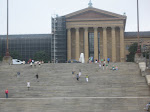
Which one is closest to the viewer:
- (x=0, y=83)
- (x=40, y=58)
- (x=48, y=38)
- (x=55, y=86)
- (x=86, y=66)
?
(x=55, y=86)

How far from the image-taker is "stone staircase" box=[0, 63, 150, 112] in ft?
91.6

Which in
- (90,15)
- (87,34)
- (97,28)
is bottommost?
(87,34)

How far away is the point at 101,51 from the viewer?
75062 millimetres

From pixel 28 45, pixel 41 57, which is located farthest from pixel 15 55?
pixel 28 45

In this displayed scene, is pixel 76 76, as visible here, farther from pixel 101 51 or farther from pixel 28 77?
pixel 101 51

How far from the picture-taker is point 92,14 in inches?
2881

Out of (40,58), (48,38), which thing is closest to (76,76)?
(40,58)

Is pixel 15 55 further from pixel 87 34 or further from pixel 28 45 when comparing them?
pixel 87 34

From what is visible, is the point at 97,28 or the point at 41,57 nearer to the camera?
the point at 41,57

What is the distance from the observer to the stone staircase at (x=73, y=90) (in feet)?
91.6

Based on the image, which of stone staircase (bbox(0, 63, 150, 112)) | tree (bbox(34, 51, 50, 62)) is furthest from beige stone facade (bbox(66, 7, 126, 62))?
stone staircase (bbox(0, 63, 150, 112))

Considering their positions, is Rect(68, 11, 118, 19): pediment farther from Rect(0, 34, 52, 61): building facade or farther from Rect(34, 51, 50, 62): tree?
Rect(0, 34, 52, 61): building facade

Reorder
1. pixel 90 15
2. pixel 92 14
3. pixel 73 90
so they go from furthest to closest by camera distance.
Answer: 1. pixel 90 15
2. pixel 92 14
3. pixel 73 90

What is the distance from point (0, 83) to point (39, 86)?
5473mm
